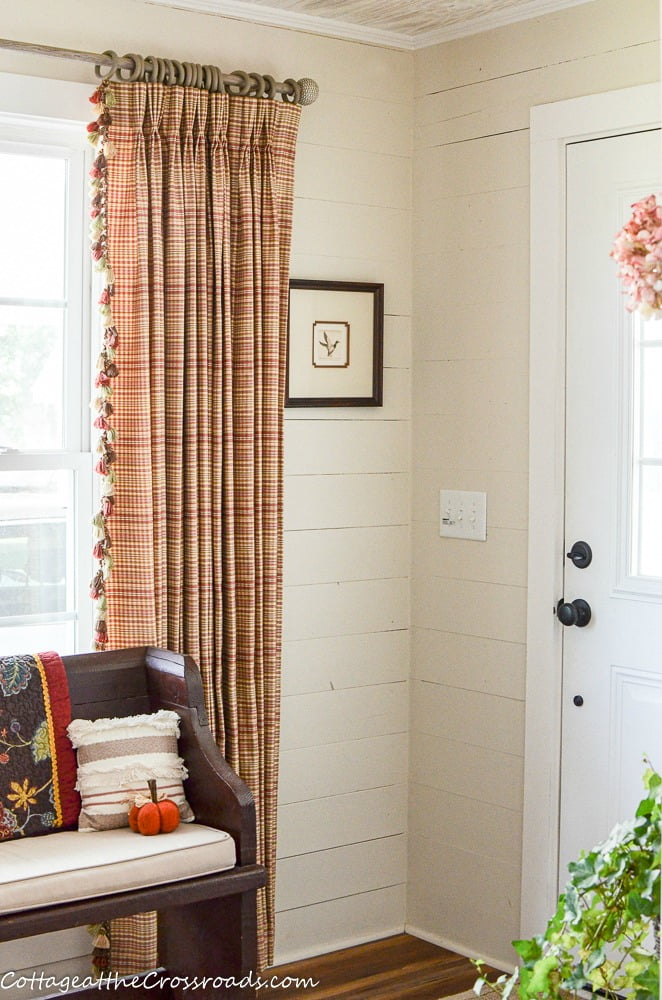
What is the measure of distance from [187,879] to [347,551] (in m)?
1.22

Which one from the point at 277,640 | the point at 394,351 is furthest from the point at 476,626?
the point at 394,351

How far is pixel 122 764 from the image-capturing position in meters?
2.79

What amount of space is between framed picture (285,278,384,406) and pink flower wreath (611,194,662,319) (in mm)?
1750

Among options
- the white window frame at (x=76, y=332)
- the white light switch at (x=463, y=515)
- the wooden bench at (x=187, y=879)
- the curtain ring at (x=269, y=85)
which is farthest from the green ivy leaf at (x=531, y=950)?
the curtain ring at (x=269, y=85)

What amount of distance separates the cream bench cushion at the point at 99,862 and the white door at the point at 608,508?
3.43 ft

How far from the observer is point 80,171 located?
123 inches

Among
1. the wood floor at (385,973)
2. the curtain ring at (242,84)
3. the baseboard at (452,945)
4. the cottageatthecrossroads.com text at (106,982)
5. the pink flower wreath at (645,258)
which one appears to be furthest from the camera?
the baseboard at (452,945)

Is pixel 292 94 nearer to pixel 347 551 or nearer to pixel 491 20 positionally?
pixel 491 20

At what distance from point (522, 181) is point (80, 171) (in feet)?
3.83

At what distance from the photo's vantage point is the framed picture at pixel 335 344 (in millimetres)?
3463

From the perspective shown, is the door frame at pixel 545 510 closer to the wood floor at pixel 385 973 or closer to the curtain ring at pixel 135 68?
the wood floor at pixel 385 973

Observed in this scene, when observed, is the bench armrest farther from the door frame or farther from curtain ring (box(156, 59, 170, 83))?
curtain ring (box(156, 59, 170, 83))

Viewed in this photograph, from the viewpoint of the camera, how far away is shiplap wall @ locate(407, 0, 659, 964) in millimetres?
3375

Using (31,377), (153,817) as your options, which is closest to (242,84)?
(31,377)
